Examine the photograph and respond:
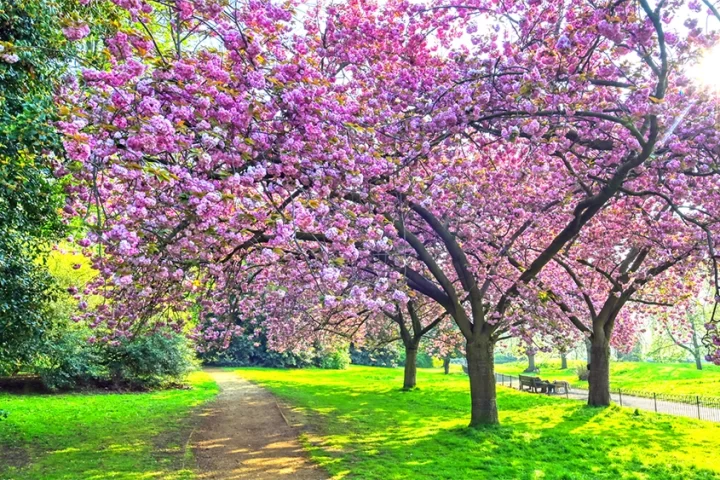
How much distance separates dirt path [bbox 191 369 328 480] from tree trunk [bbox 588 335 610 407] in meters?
9.84

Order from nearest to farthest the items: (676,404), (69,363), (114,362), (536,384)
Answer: (676,404) < (69,363) < (114,362) < (536,384)

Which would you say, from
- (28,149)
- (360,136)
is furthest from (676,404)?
(28,149)

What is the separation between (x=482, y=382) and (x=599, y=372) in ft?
21.2

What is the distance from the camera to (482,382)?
10.8m

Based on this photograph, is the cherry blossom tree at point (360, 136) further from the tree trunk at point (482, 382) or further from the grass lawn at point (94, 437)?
the grass lawn at point (94, 437)

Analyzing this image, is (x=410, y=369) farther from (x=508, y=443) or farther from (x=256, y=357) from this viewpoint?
(x=256, y=357)

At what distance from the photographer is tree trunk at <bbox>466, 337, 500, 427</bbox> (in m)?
10.7

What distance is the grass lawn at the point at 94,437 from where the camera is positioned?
7.45m

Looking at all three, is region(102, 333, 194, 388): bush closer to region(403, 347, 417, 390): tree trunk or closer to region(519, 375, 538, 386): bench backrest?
region(403, 347, 417, 390): tree trunk

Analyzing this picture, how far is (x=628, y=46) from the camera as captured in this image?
5.96 m

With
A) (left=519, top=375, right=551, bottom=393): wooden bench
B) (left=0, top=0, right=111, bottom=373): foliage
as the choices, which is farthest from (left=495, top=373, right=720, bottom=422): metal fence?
(left=0, top=0, right=111, bottom=373): foliage

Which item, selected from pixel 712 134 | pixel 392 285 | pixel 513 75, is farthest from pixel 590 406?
pixel 513 75

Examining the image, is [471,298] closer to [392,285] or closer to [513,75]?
[392,285]

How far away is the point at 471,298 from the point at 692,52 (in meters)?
6.46
